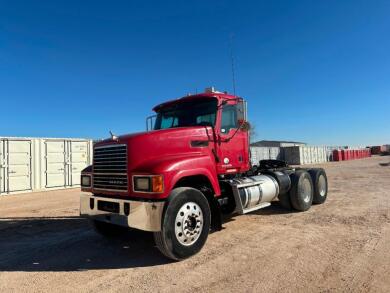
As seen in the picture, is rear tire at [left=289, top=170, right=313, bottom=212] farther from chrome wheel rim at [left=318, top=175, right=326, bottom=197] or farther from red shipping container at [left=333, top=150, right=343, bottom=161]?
red shipping container at [left=333, top=150, right=343, bottom=161]

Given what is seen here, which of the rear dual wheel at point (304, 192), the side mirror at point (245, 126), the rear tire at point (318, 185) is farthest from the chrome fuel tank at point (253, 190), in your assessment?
the rear tire at point (318, 185)

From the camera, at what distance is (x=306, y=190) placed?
32.3 feet

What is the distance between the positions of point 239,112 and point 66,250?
177 inches

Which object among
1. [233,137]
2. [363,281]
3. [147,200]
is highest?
[233,137]

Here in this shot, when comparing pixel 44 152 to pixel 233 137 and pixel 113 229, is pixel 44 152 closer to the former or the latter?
pixel 113 229

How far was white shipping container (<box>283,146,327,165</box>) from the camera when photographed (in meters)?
49.5

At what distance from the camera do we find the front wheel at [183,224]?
17.1 ft

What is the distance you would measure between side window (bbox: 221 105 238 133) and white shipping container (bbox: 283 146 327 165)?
4353cm

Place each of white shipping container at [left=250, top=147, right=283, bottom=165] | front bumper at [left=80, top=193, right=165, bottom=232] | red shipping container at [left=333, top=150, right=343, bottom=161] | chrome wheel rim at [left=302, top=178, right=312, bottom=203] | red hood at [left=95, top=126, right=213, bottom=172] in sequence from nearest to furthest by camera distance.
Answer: front bumper at [left=80, top=193, right=165, bottom=232] → red hood at [left=95, top=126, right=213, bottom=172] → chrome wheel rim at [left=302, top=178, right=312, bottom=203] → white shipping container at [left=250, top=147, right=283, bottom=165] → red shipping container at [left=333, top=150, right=343, bottom=161]

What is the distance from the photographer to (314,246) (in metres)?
5.98

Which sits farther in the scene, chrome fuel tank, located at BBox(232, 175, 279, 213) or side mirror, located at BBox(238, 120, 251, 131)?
side mirror, located at BBox(238, 120, 251, 131)

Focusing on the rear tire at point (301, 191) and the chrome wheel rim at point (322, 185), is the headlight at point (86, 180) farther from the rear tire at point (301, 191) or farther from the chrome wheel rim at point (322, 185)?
the chrome wheel rim at point (322, 185)

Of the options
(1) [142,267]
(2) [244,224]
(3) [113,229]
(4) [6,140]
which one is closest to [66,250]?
(3) [113,229]

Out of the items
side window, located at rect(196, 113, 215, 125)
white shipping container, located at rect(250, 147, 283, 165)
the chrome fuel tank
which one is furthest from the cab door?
white shipping container, located at rect(250, 147, 283, 165)
